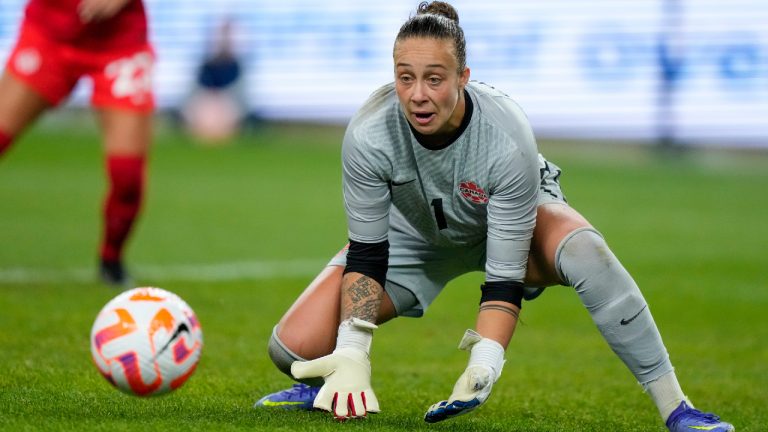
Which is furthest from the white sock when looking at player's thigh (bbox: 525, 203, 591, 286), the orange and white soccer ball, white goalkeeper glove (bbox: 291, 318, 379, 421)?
the orange and white soccer ball

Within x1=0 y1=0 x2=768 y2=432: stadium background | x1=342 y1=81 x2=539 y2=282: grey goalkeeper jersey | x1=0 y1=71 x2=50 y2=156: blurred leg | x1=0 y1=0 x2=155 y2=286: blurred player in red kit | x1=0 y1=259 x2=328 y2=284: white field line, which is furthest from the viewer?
x1=0 y1=259 x2=328 y2=284: white field line

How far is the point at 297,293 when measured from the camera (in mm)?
8102

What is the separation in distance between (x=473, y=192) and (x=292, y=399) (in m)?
1.11

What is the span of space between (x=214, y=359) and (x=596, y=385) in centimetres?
182

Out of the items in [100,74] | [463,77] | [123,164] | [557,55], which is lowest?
[557,55]

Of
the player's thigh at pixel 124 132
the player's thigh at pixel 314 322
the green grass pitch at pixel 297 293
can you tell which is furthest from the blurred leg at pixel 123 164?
the player's thigh at pixel 314 322

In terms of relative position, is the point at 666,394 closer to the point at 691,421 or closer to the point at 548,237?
the point at 691,421

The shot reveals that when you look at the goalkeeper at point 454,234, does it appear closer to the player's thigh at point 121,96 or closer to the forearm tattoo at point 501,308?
the forearm tattoo at point 501,308

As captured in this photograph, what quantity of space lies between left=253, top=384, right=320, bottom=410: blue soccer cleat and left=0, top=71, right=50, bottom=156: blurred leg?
2.96 m

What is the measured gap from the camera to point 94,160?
16594 millimetres

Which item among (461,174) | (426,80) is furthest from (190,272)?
(426,80)

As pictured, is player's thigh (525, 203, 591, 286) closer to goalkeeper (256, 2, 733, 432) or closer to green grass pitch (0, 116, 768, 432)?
goalkeeper (256, 2, 733, 432)

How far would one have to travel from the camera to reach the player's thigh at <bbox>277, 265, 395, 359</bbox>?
4738mm

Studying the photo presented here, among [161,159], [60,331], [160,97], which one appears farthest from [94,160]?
[60,331]
